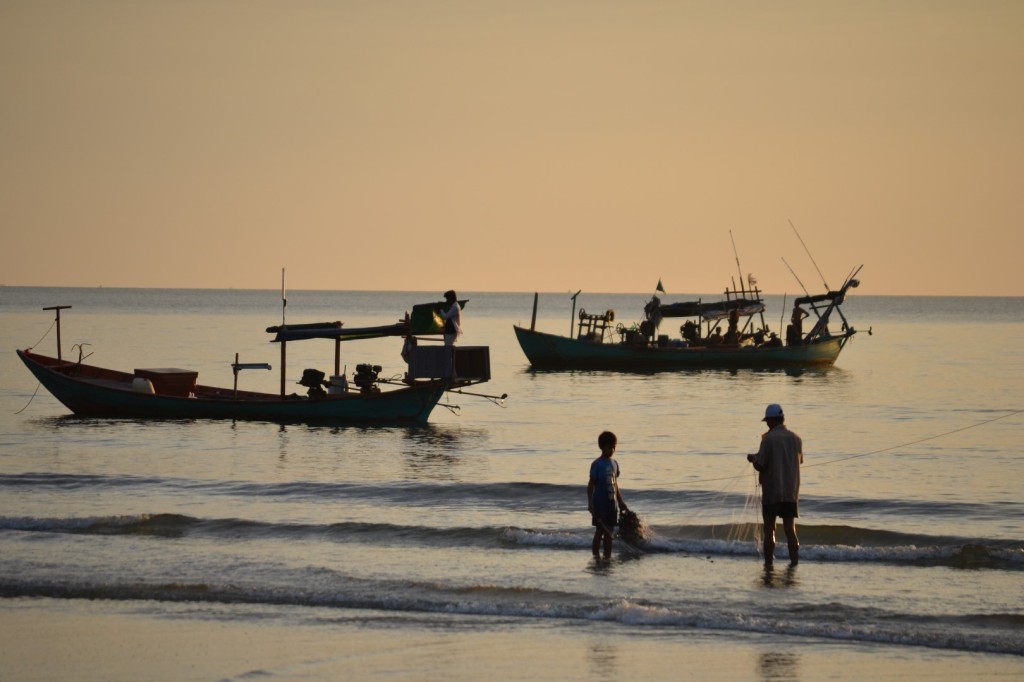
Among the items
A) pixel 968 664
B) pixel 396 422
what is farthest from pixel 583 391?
pixel 968 664

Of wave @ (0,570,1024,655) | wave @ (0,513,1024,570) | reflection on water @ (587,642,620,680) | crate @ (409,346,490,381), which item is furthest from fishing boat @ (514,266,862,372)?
reflection on water @ (587,642,620,680)

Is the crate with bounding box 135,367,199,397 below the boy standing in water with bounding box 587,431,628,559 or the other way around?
the other way around

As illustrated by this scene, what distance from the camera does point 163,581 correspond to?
13.2m

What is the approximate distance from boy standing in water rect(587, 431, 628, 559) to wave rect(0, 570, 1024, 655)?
117 centimetres

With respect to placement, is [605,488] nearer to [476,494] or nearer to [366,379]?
[476,494]

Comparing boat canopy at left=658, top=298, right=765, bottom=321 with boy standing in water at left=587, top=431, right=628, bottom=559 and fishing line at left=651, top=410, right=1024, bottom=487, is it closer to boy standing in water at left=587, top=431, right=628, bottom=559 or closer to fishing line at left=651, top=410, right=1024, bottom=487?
fishing line at left=651, top=410, right=1024, bottom=487

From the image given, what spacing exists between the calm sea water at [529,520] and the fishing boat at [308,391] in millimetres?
545

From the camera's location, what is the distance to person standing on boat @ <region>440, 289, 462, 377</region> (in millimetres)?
25438

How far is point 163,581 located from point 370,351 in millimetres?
54119

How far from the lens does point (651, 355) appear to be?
5056cm

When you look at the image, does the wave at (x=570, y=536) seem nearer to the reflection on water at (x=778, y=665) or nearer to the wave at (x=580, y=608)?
the wave at (x=580, y=608)

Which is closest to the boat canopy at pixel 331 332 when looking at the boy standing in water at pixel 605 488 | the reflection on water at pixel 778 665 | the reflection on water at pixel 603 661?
the boy standing in water at pixel 605 488

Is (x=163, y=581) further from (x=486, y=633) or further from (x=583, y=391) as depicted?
(x=583, y=391)

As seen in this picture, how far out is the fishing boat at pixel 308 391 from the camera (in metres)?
26.9
